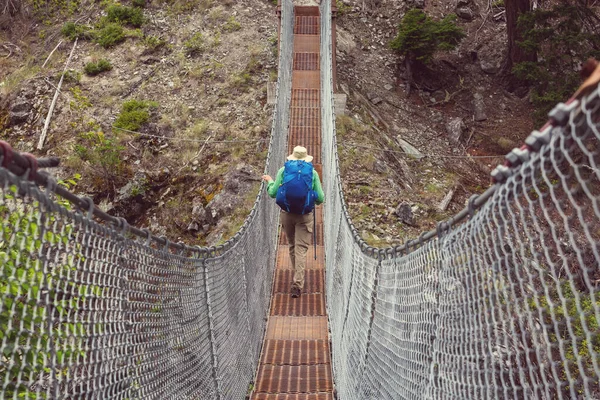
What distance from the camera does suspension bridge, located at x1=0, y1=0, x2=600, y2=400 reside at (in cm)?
101

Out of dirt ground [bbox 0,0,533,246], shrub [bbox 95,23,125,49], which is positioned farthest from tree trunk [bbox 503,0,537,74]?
shrub [bbox 95,23,125,49]

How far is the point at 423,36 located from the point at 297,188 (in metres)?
5.81

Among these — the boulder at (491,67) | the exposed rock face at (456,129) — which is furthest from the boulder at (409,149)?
the boulder at (491,67)

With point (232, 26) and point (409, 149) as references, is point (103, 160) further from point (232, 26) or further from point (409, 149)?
point (409, 149)

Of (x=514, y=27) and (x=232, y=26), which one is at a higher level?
(x=232, y=26)

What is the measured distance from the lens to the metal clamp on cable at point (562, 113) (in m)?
0.82

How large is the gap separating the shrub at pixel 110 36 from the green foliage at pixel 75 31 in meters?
0.24

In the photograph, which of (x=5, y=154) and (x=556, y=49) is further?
(x=556, y=49)

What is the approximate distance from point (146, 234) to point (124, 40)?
8856 millimetres

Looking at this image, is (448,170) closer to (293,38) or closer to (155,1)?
(293,38)

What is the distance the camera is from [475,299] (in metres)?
1.28

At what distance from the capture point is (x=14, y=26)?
34.5 feet

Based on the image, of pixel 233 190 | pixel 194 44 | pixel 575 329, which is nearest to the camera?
pixel 575 329

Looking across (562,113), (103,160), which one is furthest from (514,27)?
(562,113)
